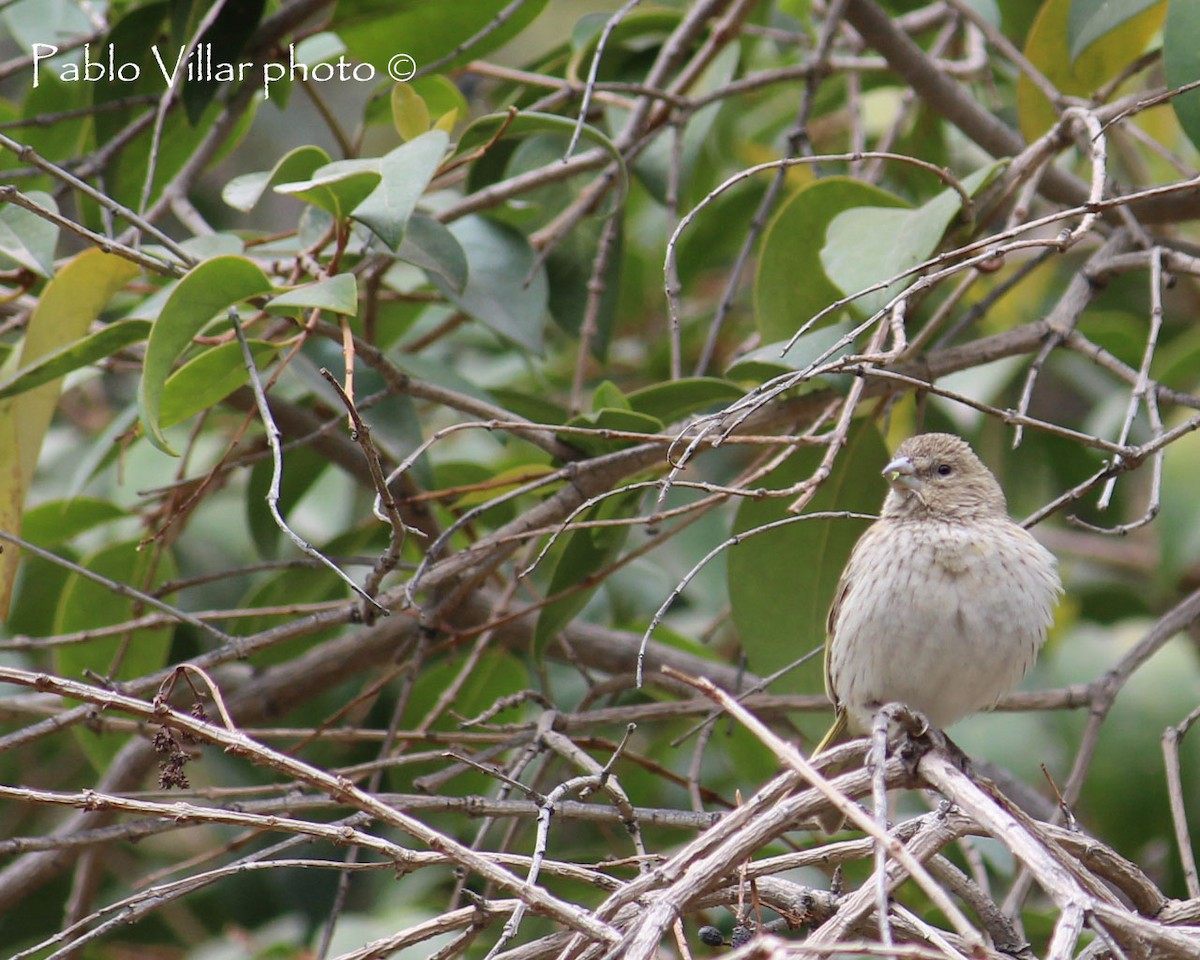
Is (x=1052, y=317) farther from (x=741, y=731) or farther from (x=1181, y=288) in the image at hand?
(x=1181, y=288)

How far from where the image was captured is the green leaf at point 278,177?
3061 millimetres

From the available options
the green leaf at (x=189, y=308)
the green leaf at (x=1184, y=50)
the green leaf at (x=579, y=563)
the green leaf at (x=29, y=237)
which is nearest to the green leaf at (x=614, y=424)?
the green leaf at (x=579, y=563)

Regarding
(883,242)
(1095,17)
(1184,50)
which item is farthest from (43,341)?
(1095,17)

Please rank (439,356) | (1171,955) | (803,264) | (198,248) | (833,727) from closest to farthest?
(1171,955) → (198,248) → (803,264) → (833,727) → (439,356)

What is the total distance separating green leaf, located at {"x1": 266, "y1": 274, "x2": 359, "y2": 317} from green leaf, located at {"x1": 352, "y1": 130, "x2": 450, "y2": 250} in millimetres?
127

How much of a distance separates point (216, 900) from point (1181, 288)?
195 inches

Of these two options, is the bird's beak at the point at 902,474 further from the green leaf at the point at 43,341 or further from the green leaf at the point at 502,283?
the green leaf at the point at 43,341

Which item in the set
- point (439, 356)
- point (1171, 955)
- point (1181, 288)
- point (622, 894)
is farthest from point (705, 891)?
point (1181, 288)

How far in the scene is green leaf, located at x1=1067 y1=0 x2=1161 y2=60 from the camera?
3480 millimetres

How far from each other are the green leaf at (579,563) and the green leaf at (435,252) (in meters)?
0.67

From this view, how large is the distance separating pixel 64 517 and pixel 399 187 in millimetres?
1722

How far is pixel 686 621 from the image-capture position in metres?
5.12

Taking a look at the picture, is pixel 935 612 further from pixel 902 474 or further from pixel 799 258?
pixel 799 258

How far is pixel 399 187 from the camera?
2783mm
